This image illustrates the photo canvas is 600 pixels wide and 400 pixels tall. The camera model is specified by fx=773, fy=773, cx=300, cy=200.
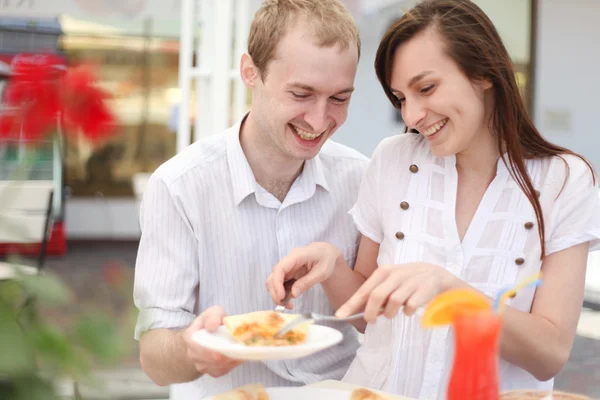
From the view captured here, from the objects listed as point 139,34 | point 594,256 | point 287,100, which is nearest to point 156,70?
point 139,34

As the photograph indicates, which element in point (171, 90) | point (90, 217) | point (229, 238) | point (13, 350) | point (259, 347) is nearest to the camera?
point (13, 350)

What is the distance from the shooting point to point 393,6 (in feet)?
12.8

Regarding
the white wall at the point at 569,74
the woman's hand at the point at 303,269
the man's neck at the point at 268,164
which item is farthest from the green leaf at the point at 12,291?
the white wall at the point at 569,74

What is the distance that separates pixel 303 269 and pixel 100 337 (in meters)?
1.31

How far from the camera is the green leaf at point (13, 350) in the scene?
1.35ft

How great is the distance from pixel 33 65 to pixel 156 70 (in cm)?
1074

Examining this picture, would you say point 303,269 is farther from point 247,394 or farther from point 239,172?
point 247,394

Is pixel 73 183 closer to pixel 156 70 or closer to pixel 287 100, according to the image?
pixel 156 70

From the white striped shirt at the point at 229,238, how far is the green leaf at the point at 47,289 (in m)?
1.34

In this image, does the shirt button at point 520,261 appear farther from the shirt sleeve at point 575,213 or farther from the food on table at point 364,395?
the food on table at point 364,395

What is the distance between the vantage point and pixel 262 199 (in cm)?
198

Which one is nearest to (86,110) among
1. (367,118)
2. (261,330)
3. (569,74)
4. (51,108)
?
(51,108)

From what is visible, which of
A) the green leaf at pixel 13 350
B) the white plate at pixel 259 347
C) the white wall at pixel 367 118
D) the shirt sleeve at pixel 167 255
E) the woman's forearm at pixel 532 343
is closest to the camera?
the green leaf at pixel 13 350

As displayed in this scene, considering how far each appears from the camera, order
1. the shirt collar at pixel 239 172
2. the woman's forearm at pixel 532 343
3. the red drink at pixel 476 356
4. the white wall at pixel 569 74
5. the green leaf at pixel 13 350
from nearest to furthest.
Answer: the green leaf at pixel 13 350 < the red drink at pixel 476 356 < the woman's forearm at pixel 532 343 < the shirt collar at pixel 239 172 < the white wall at pixel 569 74
